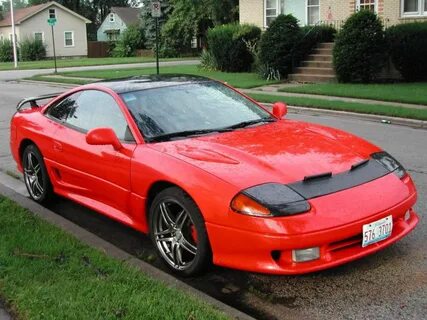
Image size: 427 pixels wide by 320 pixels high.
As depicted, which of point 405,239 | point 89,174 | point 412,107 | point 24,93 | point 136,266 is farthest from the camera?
point 24,93

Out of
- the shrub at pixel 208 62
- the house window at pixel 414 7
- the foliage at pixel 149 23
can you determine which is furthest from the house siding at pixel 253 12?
the foliage at pixel 149 23

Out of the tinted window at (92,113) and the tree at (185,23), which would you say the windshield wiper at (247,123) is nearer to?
the tinted window at (92,113)

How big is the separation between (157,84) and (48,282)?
2.15 meters

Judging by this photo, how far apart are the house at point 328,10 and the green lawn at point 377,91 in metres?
3.53

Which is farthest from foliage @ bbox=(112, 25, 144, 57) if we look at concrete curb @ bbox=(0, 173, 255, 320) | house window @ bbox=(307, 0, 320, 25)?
concrete curb @ bbox=(0, 173, 255, 320)

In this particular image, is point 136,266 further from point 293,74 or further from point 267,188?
point 293,74

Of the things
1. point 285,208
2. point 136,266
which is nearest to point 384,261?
point 285,208

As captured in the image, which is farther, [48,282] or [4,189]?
[4,189]

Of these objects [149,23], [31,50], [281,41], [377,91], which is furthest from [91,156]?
[31,50]

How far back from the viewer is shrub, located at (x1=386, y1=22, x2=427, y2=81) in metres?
18.1

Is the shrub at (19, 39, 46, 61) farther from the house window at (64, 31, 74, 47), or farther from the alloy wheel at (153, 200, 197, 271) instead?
the alloy wheel at (153, 200, 197, 271)

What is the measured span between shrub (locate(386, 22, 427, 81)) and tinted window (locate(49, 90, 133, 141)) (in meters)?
14.7

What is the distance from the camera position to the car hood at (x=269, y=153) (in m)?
3.92

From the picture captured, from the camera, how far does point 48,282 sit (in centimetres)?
390
